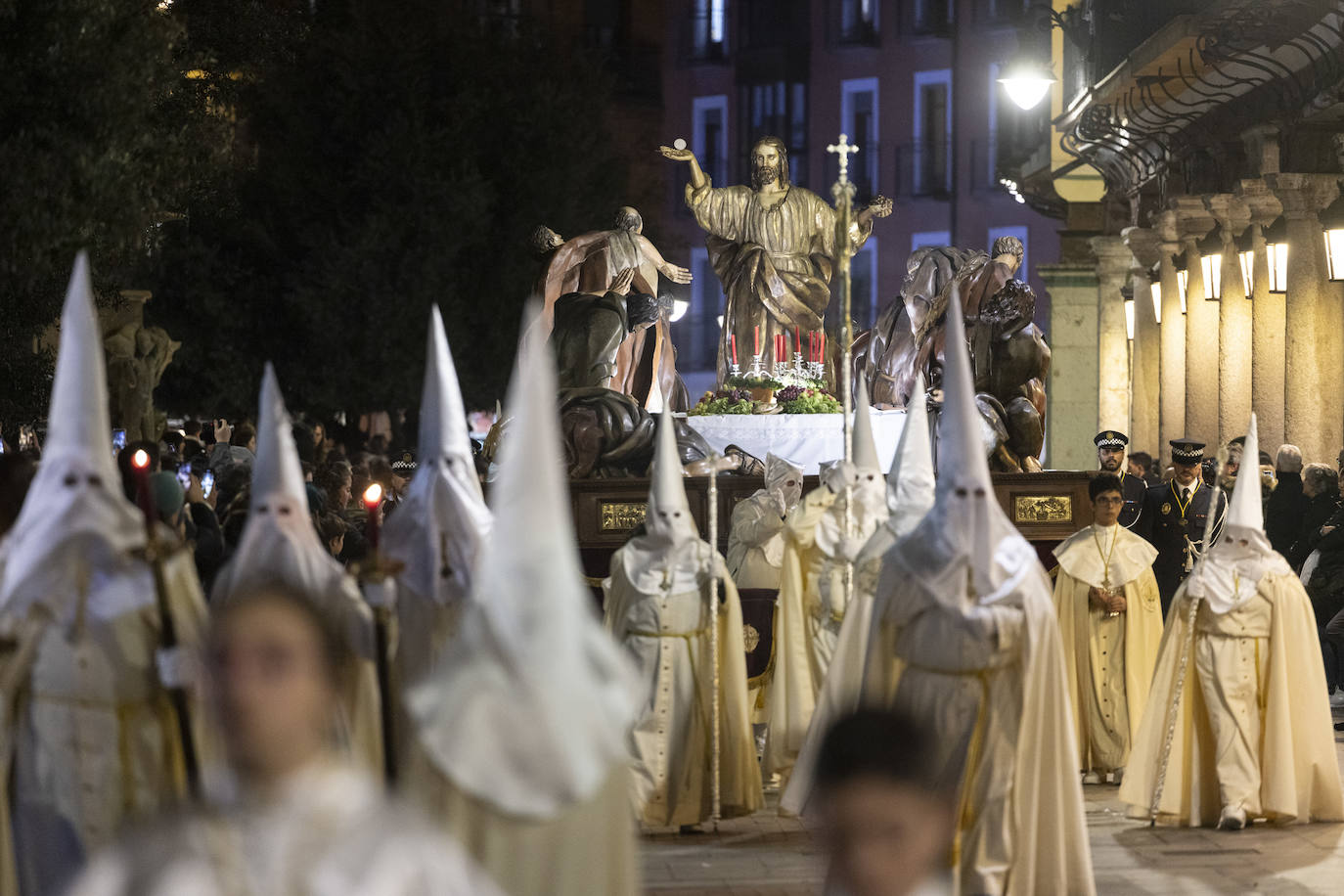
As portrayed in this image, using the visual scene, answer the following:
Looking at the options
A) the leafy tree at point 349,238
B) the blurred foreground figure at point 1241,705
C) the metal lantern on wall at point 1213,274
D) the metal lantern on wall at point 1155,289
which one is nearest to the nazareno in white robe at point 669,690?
the blurred foreground figure at point 1241,705

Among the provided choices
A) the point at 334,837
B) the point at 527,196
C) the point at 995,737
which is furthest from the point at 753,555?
the point at 527,196

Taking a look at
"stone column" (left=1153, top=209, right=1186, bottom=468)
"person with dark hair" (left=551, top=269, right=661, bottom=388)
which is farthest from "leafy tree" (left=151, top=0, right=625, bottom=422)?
"person with dark hair" (left=551, top=269, right=661, bottom=388)

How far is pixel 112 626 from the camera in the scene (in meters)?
5.11

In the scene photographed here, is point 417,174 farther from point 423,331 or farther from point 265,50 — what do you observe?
point 265,50

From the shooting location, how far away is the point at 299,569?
549cm

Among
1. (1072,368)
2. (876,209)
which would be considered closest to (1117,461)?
(876,209)

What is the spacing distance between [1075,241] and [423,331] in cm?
1025

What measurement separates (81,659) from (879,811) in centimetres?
285

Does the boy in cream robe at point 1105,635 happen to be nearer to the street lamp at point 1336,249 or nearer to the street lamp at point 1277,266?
the street lamp at point 1336,249

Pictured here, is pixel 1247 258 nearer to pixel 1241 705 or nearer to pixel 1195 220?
pixel 1195 220

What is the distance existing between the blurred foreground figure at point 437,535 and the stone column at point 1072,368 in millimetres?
19827

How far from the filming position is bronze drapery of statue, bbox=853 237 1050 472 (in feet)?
49.8

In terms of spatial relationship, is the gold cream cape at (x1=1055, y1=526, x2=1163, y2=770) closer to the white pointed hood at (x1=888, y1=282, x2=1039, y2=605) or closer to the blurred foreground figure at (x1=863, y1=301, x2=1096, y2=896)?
the blurred foreground figure at (x1=863, y1=301, x2=1096, y2=896)

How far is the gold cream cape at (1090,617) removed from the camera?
10.4 meters
